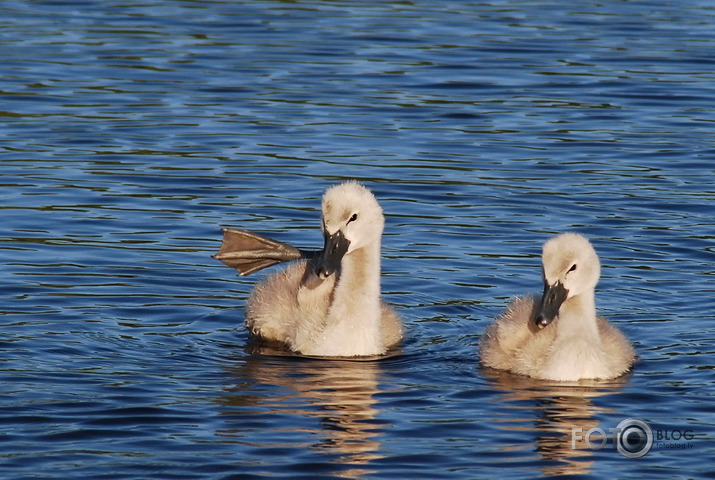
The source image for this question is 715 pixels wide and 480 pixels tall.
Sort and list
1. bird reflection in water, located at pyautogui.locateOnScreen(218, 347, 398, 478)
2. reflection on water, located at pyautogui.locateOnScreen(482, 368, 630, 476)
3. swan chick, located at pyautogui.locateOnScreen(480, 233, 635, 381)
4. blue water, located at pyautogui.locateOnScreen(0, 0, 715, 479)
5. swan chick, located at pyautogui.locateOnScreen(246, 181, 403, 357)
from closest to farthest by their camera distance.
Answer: reflection on water, located at pyautogui.locateOnScreen(482, 368, 630, 476) < bird reflection in water, located at pyautogui.locateOnScreen(218, 347, 398, 478) < blue water, located at pyautogui.locateOnScreen(0, 0, 715, 479) < swan chick, located at pyautogui.locateOnScreen(480, 233, 635, 381) < swan chick, located at pyautogui.locateOnScreen(246, 181, 403, 357)

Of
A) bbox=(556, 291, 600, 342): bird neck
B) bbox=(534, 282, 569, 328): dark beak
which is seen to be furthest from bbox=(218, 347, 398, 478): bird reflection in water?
bbox=(556, 291, 600, 342): bird neck

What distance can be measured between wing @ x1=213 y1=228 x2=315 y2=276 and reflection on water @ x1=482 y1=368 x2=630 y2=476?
6.19ft

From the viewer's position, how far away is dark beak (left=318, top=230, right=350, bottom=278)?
10.7 meters

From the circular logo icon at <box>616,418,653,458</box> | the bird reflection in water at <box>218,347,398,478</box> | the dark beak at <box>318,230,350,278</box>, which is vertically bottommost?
the bird reflection in water at <box>218,347,398,478</box>

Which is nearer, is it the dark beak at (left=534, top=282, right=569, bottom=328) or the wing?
the dark beak at (left=534, top=282, right=569, bottom=328)

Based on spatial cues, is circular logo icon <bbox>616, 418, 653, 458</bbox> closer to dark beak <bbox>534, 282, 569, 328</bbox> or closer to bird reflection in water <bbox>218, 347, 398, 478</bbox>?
dark beak <bbox>534, 282, 569, 328</bbox>

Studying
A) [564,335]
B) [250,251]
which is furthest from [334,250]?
[564,335]

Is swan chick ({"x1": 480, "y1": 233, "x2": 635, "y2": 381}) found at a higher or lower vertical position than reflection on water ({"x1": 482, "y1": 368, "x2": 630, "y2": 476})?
higher

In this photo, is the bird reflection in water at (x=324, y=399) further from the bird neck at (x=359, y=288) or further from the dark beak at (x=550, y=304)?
the dark beak at (x=550, y=304)

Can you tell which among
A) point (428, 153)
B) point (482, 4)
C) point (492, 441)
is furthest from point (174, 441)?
point (482, 4)

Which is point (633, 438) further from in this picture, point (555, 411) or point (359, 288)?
point (359, 288)

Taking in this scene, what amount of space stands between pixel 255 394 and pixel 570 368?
2004mm

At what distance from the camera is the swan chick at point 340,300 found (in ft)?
35.0

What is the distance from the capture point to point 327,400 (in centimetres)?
952
